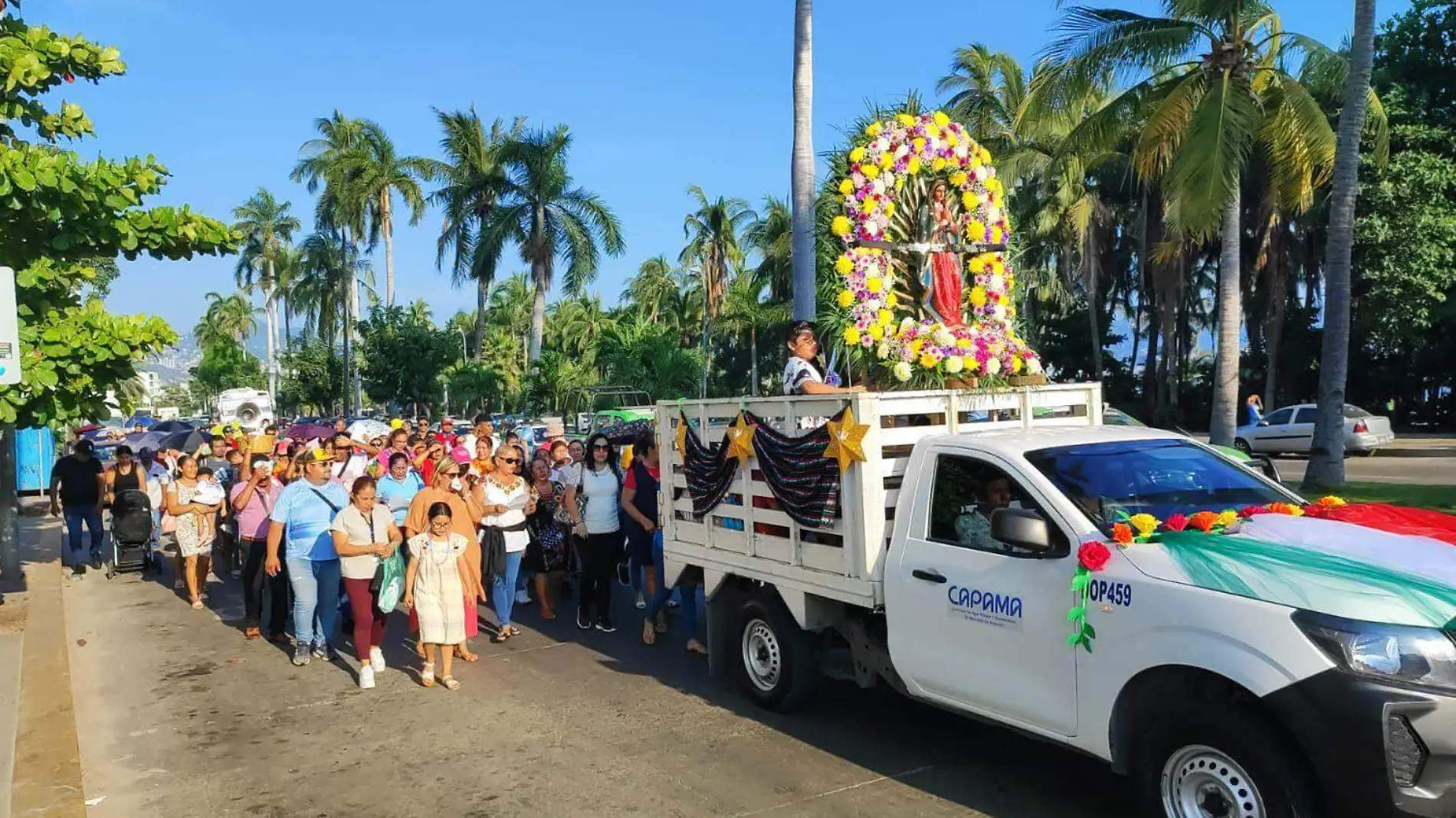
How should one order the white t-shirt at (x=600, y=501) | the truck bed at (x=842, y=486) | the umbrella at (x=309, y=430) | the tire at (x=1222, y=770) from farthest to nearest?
the umbrella at (x=309, y=430) < the white t-shirt at (x=600, y=501) < the truck bed at (x=842, y=486) < the tire at (x=1222, y=770)

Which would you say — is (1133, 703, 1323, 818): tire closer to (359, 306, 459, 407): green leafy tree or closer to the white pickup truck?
the white pickup truck

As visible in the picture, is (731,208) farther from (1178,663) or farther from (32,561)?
(1178,663)

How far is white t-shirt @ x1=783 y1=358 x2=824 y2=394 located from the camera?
720 centimetres

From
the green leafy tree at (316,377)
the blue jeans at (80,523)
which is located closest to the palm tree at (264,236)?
the green leafy tree at (316,377)

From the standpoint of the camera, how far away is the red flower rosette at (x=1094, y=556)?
177 inches

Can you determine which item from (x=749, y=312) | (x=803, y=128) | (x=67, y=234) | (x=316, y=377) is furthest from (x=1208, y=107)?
(x=316, y=377)

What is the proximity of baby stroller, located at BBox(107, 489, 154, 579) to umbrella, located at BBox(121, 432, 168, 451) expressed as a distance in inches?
927

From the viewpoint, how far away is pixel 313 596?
8.66 meters

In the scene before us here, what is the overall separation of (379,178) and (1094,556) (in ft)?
148

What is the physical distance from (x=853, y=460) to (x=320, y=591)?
196 inches

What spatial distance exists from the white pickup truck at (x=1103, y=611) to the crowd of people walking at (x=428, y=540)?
220 cm

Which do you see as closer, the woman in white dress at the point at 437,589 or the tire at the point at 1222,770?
the tire at the point at 1222,770

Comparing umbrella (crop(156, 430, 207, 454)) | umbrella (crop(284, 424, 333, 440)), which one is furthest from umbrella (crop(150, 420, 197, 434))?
umbrella (crop(284, 424, 333, 440))

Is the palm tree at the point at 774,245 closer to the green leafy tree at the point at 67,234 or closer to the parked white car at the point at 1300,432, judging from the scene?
the parked white car at the point at 1300,432
